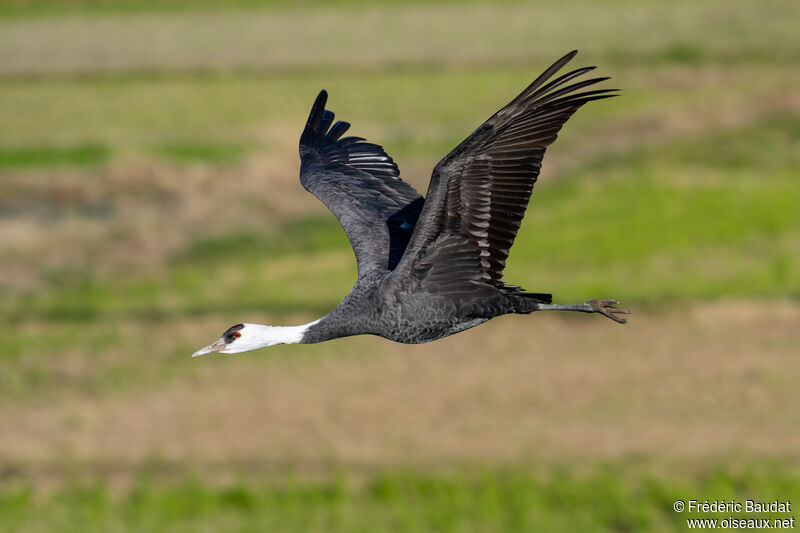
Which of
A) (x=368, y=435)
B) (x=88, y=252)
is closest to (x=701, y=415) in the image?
(x=368, y=435)

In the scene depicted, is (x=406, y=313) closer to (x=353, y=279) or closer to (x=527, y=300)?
(x=527, y=300)

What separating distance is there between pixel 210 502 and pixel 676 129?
2753 centimetres

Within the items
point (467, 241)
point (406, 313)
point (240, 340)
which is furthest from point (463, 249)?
point (240, 340)

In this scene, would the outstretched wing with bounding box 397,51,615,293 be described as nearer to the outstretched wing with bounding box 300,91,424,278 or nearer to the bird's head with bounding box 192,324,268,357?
the outstretched wing with bounding box 300,91,424,278

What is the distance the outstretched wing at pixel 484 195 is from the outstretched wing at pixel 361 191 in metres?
0.98

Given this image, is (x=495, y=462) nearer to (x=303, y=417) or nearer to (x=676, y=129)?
(x=303, y=417)

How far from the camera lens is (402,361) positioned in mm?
31688

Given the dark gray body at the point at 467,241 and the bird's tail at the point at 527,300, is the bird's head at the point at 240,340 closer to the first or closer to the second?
the dark gray body at the point at 467,241

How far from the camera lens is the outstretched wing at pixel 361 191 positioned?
11.6 m

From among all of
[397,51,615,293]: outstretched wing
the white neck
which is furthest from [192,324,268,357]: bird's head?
[397,51,615,293]: outstretched wing

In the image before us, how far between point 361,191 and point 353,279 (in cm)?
2214

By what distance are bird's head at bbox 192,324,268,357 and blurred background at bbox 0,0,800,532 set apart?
41.4ft

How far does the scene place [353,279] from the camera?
34.6 metres

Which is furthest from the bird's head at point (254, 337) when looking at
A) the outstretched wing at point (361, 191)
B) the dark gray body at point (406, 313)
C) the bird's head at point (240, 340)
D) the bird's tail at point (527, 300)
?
the bird's tail at point (527, 300)
